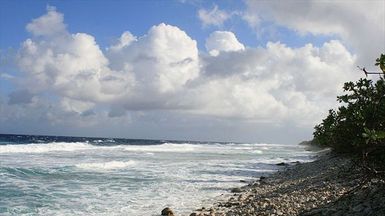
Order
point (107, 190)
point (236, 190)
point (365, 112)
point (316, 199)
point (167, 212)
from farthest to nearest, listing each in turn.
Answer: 1. point (107, 190)
2. point (236, 190)
3. point (167, 212)
4. point (316, 199)
5. point (365, 112)

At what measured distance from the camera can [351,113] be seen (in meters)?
10.4

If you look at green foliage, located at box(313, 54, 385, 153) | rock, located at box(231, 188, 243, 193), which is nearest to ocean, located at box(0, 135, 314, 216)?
rock, located at box(231, 188, 243, 193)

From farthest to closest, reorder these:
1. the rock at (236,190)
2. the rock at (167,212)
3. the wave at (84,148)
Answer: the wave at (84,148)
the rock at (236,190)
the rock at (167,212)

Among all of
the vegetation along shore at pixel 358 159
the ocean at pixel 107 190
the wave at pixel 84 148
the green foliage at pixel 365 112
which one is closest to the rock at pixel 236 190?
the ocean at pixel 107 190

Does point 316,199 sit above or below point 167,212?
above

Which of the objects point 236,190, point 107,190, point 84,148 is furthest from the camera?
point 84,148

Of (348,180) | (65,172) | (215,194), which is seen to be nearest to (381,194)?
(348,180)

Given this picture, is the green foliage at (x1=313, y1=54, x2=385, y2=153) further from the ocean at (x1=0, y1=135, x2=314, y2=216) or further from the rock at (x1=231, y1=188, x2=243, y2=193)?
the rock at (x1=231, y1=188, x2=243, y2=193)

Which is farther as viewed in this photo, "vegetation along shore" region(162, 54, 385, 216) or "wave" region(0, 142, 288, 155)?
"wave" region(0, 142, 288, 155)

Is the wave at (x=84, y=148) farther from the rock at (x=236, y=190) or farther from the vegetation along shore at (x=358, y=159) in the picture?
the vegetation along shore at (x=358, y=159)

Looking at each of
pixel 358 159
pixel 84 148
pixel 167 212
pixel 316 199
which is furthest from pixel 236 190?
pixel 84 148

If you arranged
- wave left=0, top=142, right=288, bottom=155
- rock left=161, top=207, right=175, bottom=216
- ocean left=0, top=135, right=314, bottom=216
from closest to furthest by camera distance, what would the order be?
rock left=161, top=207, right=175, bottom=216 < ocean left=0, top=135, right=314, bottom=216 < wave left=0, top=142, right=288, bottom=155

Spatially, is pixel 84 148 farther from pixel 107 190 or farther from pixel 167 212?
pixel 167 212

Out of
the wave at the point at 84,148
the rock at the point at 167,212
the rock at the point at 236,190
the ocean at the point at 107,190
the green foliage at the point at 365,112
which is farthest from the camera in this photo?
the wave at the point at 84,148
